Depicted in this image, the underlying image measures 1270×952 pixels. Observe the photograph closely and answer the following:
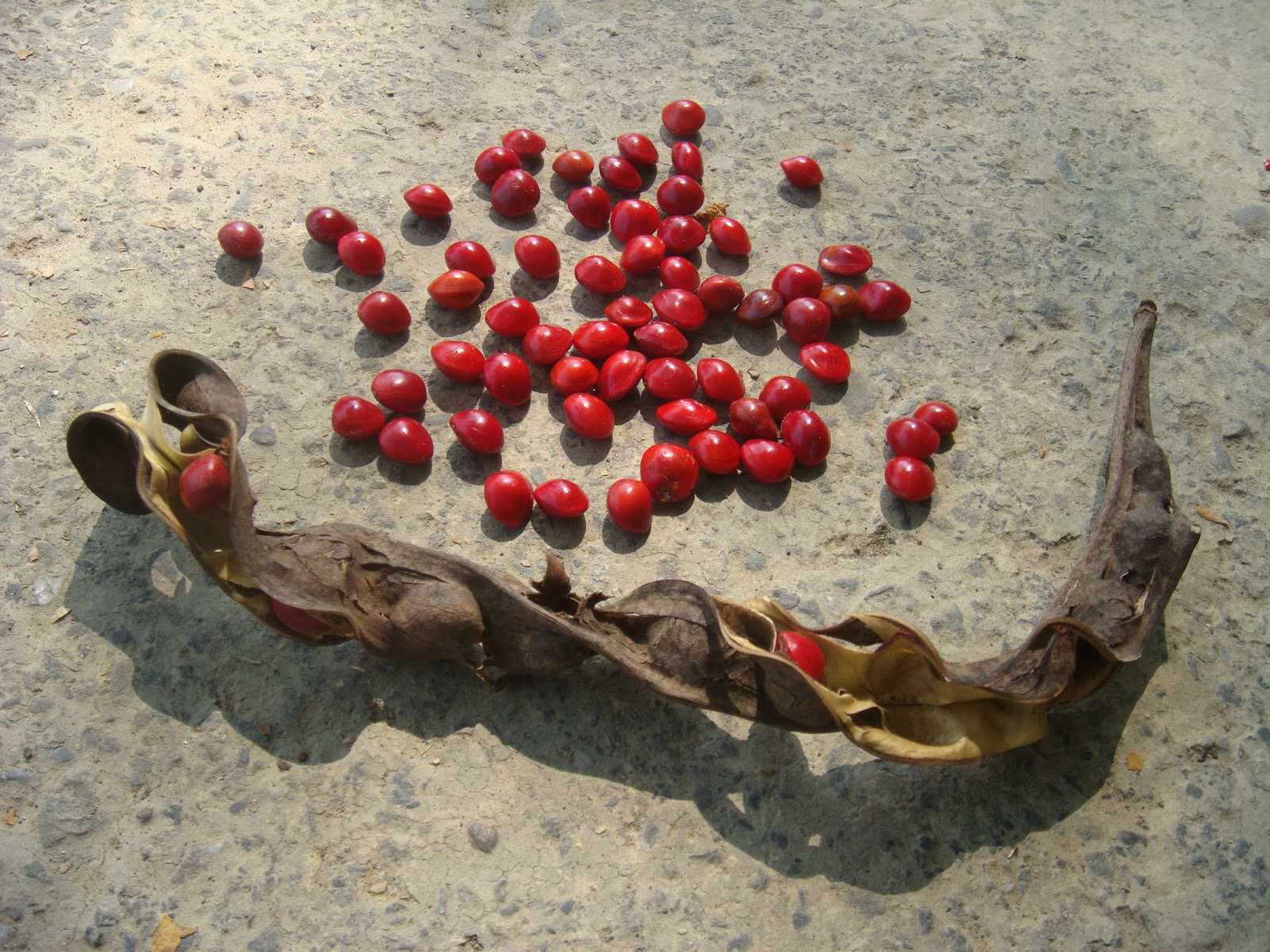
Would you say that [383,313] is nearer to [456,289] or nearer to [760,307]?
[456,289]

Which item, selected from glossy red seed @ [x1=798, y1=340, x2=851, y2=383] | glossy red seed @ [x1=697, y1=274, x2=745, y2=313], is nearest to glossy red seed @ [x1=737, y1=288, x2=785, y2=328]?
glossy red seed @ [x1=697, y1=274, x2=745, y2=313]

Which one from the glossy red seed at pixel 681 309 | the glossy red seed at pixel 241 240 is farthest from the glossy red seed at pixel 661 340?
the glossy red seed at pixel 241 240

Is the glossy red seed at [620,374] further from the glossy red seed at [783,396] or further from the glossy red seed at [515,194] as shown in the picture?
the glossy red seed at [515,194]

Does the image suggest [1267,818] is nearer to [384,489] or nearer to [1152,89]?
[384,489]

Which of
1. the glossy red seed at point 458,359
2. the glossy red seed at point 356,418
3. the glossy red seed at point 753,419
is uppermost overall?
the glossy red seed at point 753,419

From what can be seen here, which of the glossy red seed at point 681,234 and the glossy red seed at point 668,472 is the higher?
the glossy red seed at point 681,234

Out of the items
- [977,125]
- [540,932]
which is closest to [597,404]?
[540,932]
